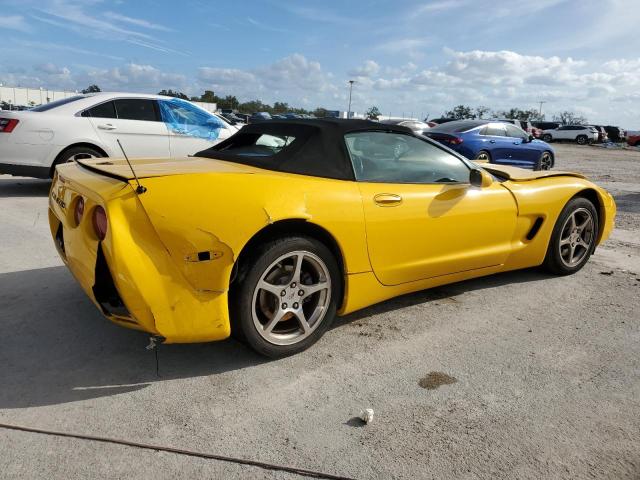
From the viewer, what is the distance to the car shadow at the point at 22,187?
736cm

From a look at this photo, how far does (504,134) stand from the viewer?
12211 millimetres

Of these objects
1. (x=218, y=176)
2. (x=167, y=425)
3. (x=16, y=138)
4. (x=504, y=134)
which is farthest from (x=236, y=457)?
(x=504, y=134)

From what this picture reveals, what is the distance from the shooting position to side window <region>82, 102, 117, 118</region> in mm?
6984

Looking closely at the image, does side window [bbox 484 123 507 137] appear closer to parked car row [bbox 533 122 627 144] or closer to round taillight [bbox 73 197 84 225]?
round taillight [bbox 73 197 84 225]

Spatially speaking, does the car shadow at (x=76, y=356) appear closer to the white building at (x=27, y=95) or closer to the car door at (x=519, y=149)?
the car door at (x=519, y=149)

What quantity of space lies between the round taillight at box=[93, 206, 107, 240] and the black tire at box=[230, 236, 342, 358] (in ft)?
2.27

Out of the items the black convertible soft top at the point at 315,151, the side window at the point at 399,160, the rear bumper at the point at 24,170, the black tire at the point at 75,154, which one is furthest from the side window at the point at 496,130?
the rear bumper at the point at 24,170

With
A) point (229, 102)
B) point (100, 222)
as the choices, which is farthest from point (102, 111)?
point (229, 102)

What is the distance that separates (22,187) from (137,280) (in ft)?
23.1

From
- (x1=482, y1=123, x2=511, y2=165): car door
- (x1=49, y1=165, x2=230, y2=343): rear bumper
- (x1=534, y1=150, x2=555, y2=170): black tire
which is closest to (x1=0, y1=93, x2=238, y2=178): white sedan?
(x1=49, y1=165, x2=230, y2=343): rear bumper

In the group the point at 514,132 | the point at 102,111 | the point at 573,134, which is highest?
the point at 573,134

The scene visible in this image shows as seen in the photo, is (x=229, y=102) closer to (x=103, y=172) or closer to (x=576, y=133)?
(x=576, y=133)

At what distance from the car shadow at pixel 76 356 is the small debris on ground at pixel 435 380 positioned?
0.89 metres

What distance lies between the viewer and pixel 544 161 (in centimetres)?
1332
